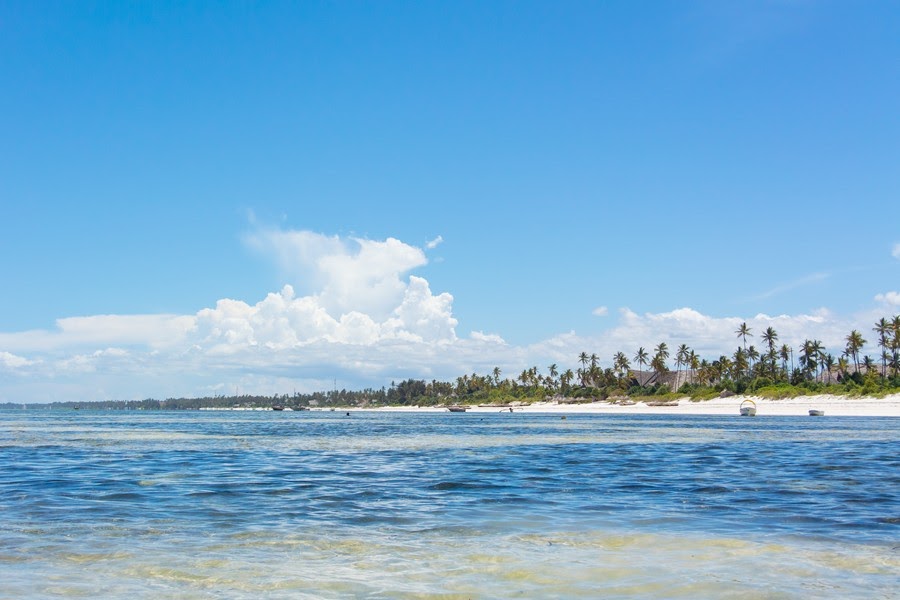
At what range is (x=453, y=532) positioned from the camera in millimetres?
14922

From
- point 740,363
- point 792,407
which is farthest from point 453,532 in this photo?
point 740,363

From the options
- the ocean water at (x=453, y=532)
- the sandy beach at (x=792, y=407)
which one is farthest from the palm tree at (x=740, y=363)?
the ocean water at (x=453, y=532)

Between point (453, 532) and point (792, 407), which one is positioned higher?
point (453, 532)

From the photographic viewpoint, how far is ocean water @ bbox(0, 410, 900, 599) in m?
10.6

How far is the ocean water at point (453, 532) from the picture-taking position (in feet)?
34.8

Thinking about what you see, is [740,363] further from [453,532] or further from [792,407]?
[453,532]

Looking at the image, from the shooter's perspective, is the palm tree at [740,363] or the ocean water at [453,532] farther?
the palm tree at [740,363]

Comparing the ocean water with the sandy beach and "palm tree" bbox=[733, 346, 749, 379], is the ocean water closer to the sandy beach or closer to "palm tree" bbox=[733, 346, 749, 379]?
the sandy beach

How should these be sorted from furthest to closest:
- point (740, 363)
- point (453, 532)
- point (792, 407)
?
point (740, 363) < point (792, 407) < point (453, 532)

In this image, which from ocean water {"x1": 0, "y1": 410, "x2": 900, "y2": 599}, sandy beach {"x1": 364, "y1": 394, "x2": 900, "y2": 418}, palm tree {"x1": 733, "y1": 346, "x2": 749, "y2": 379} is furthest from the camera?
palm tree {"x1": 733, "y1": 346, "x2": 749, "y2": 379}

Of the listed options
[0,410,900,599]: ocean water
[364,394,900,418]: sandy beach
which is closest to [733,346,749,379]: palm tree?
[364,394,900,418]: sandy beach

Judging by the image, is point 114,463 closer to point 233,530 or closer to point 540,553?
point 233,530

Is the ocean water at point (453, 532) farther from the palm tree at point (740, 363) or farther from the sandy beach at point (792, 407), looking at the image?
the palm tree at point (740, 363)

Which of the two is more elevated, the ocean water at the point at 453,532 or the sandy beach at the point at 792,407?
the ocean water at the point at 453,532
